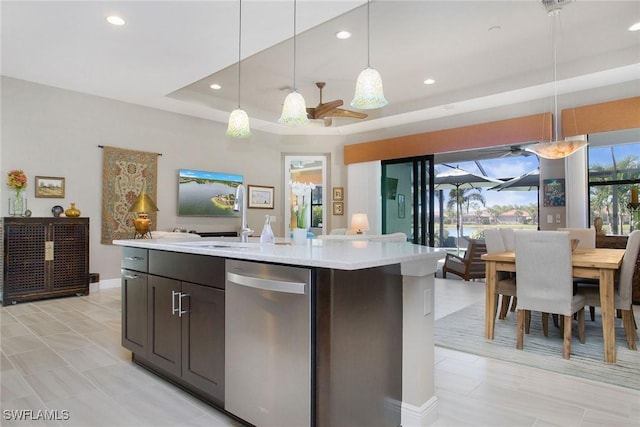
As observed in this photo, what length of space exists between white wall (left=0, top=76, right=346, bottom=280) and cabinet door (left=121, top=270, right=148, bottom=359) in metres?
3.36

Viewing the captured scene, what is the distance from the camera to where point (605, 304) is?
110 inches

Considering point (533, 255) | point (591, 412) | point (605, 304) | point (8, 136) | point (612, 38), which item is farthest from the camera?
point (8, 136)

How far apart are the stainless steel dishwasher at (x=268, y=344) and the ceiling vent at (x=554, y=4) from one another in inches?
139

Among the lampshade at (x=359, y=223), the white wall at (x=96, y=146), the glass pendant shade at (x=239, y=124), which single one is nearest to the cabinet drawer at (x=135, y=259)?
the glass pendant shade at (x=239, y=124)

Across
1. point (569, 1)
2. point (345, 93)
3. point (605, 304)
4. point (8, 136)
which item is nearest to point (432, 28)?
point (569, 1)

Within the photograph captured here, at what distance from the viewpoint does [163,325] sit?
227 cm

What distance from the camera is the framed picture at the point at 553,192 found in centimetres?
540

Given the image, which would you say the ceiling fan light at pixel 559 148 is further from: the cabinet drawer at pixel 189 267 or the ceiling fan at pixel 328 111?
the cabinet drawer at pixel 189 267

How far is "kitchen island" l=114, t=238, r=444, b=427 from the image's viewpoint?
1486 mm

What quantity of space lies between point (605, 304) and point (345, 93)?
455 cm

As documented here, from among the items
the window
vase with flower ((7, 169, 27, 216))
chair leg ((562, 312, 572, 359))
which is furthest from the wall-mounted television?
the window

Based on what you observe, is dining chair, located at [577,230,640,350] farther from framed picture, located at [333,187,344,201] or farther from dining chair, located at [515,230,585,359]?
framed picture, located at [333,187,344,201]

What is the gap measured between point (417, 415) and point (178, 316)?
1.41 m

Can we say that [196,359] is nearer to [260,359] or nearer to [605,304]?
[260,359]
